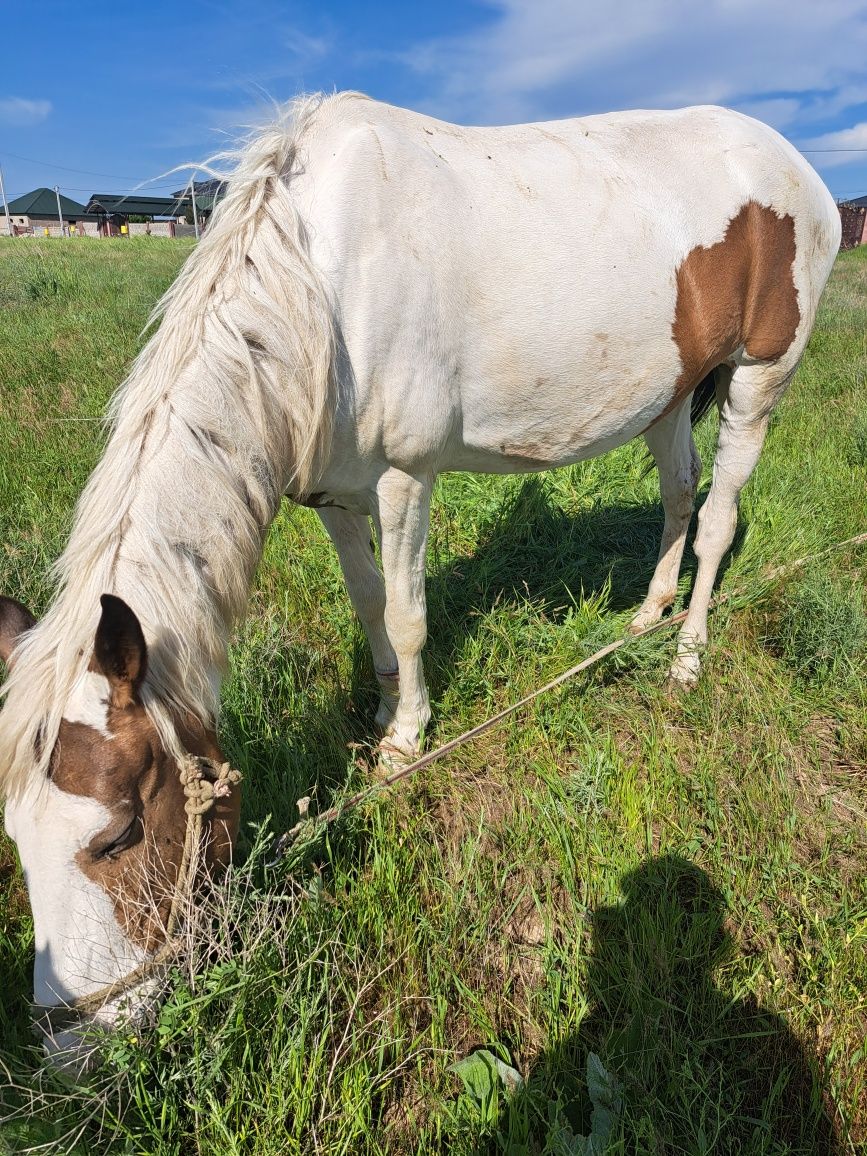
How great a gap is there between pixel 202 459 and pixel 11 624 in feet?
1.77

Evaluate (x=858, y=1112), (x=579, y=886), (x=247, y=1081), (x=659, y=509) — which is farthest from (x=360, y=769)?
(x=659, y=509)

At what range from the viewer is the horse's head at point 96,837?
1.31 metres

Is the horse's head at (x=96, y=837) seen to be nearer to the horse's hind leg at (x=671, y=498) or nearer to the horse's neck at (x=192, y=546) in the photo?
the horse's neck at (x=192, y=546)

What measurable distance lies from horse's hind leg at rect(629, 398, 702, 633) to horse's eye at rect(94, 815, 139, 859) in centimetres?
245

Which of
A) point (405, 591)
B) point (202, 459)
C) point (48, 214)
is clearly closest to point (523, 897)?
point (405, 591)

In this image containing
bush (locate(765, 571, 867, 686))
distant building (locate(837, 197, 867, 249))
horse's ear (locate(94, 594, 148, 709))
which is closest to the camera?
horse's ear (locate(94, 594, 148, 709))

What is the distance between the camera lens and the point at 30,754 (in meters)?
1.31

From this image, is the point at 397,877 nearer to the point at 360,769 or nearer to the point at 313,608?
the point at 360,769

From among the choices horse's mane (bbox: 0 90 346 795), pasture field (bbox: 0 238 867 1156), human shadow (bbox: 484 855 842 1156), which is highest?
horse's mane (bbox: 0 90 346 795)

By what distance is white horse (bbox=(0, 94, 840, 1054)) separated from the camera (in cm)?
135

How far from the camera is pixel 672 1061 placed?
1.67m

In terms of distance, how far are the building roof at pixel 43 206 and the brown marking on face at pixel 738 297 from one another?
2470 inches

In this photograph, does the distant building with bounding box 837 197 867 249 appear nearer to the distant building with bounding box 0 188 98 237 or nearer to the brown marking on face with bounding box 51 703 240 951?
the brown marking on face with bounding box 51 703 240 951

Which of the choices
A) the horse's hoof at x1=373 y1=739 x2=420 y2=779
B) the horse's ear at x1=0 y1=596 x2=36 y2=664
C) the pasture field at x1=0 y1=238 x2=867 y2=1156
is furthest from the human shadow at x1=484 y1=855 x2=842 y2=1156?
the horse's ear at x1=0 y1=596 x2=36 y2=664
